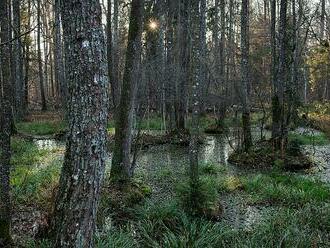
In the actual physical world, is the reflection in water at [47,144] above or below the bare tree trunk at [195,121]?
below

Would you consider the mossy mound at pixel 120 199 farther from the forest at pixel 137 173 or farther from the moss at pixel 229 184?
the moss at pixel 229 184

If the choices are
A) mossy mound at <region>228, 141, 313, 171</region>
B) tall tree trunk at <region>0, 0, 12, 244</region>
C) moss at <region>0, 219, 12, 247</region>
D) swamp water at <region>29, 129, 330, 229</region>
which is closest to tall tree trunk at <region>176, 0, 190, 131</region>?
swamp water at <region>29, 129, 330, 229</region>

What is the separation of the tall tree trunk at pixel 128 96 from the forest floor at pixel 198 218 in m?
0.53

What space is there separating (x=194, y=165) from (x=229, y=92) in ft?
60.0

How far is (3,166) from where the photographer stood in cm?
576

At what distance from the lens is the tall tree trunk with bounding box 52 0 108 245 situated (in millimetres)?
3834

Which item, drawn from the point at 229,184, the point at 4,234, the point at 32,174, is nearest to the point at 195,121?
the point at 229,184

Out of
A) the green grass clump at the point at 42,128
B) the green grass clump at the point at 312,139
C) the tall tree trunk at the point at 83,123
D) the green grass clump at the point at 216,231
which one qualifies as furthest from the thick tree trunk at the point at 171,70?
the tall tree trunk at the point at 83,123

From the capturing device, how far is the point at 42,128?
20.3m

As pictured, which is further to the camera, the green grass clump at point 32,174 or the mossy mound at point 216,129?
the mossy mound at point 216,129

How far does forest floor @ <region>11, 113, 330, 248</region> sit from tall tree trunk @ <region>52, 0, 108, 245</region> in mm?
1933

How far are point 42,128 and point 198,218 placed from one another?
14354mm

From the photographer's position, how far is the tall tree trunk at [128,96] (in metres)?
9.32

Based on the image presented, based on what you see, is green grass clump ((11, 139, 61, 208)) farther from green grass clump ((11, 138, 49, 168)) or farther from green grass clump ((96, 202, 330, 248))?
green grass clump ((96, 202, 330, 248))
